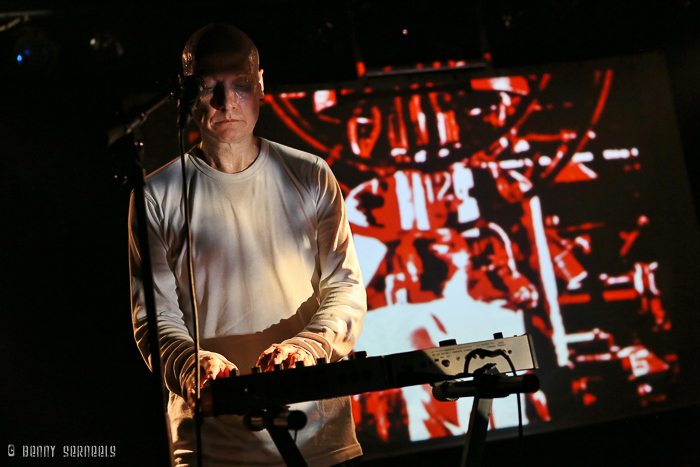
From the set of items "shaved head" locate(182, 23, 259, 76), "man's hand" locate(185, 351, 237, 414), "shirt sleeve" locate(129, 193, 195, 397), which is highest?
"shaved head" locate(182, 23, 259, 76)

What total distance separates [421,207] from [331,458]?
6.47 feet

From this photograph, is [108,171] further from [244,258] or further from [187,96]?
[187,96]

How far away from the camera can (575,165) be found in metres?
3.45

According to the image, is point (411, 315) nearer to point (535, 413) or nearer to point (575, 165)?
point (535, 413)

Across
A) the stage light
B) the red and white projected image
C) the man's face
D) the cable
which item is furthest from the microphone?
the stage light

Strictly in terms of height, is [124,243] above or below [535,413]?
above

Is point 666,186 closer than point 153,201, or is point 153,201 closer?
point 153,201

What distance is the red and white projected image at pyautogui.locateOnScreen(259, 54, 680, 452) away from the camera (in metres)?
3.13

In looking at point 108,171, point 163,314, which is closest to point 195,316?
point 163,314

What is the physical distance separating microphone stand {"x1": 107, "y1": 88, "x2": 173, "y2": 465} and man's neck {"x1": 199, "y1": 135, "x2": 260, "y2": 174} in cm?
65

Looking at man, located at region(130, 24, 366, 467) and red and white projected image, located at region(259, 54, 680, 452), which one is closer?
man, located at region(130, 24, 366, 467)

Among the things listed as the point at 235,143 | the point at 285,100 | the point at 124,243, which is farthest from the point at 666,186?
the point at 124,243

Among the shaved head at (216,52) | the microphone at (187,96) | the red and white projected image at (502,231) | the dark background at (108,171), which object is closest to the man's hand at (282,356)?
the microphone at (187,96)

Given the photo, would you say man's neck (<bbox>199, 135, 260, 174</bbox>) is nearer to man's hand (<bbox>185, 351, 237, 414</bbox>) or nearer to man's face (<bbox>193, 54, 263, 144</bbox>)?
man's face (<bbox>193, 54, 263, 144</bbox>)
